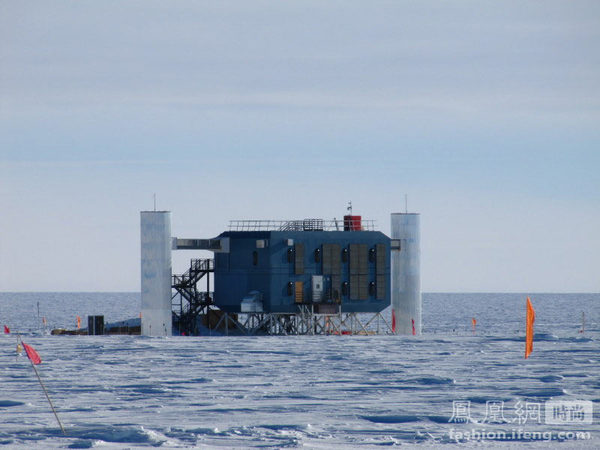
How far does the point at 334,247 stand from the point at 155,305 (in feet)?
50.4

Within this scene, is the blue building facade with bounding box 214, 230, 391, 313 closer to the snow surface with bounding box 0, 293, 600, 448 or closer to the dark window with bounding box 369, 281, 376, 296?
the dark window with bounding box 369, 281, 376, 296

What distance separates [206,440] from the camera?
3412 centimetres

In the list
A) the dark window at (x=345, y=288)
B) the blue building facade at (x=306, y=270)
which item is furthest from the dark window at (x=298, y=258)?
the dark window at (x=345, y=288)

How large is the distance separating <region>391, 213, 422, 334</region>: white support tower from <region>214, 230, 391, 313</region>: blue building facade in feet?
10.2

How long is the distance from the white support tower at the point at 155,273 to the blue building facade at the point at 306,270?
5.69 meters

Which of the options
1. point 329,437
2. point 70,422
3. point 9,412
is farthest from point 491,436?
point 9,412

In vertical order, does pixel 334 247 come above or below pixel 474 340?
above

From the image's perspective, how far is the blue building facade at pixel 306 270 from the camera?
81.8 metres

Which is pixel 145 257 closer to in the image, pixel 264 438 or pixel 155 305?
pixel 155 305

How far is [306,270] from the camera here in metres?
82.4

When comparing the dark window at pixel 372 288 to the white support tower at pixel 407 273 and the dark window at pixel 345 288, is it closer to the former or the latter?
the dark window at pixel 345 288

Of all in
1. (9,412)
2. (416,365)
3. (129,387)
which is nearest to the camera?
(9,412)

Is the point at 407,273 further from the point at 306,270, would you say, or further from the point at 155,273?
the point at 155,273

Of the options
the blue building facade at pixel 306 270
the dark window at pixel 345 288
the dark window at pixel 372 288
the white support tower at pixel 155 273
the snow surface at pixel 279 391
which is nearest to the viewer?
the snow surface at pixel 279 391
